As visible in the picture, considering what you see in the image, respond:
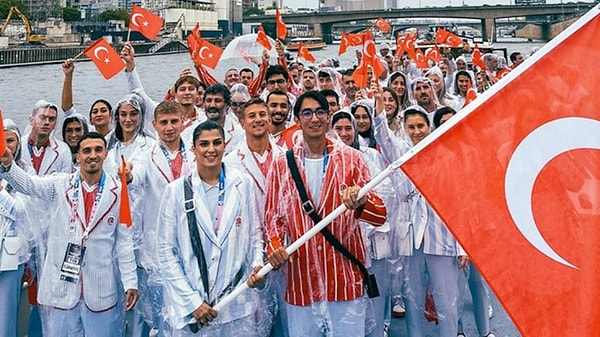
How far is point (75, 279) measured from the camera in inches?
134

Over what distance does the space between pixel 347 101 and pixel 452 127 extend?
4.81 m

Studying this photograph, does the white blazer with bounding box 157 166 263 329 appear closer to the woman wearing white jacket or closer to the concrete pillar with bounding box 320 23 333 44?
the woman wearing white jacket

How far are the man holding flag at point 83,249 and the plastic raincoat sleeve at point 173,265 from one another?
17.5 inches

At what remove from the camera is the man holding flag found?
3.41m

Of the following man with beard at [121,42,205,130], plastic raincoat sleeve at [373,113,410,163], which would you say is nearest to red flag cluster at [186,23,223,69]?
man with beard at [121,42,205,130]

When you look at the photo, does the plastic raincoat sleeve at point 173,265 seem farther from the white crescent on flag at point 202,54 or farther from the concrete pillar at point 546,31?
the concrete pillar at point 546,31

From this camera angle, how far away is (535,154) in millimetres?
2404

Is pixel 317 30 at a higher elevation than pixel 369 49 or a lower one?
higher

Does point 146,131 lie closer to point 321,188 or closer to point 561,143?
point 321,188

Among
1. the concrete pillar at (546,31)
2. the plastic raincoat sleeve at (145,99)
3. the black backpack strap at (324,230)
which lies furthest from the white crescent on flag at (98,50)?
the concrete pillar at (546,31)

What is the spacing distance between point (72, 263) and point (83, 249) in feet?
0.30

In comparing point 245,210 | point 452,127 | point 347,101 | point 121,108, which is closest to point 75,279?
point 245,210

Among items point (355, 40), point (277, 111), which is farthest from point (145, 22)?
point (355, 40)

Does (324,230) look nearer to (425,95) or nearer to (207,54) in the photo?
(425,95)
